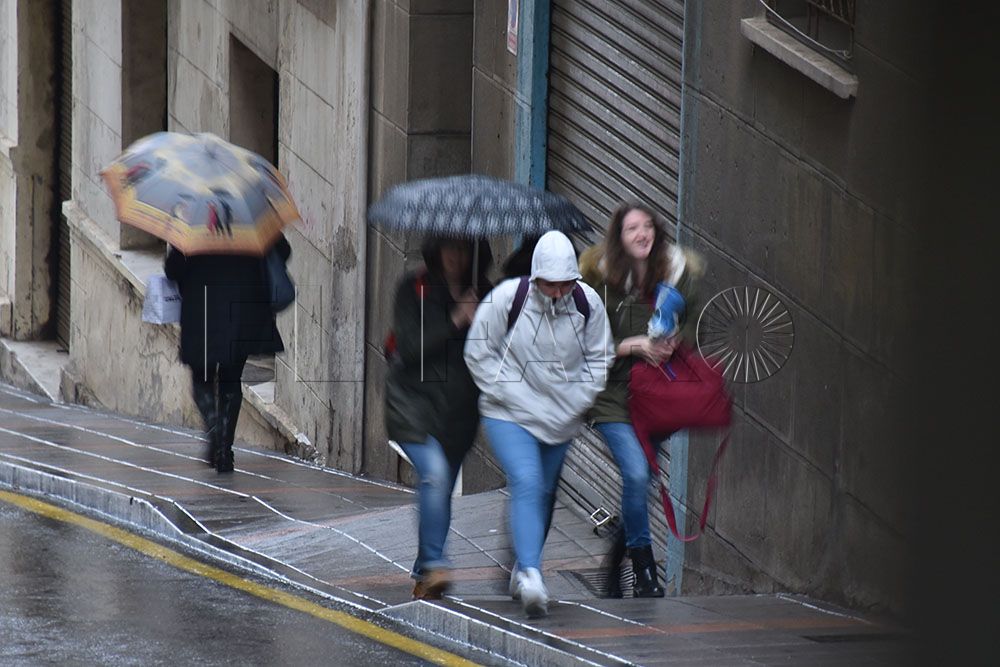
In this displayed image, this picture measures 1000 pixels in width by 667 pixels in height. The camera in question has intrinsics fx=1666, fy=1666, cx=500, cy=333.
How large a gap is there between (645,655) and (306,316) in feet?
23.8

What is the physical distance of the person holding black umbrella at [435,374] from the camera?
6.03m

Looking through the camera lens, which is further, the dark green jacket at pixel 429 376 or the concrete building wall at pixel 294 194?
the concrete building wall at pixel 294 194

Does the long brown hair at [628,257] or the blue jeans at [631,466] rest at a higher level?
the long brown hair at [628,257]

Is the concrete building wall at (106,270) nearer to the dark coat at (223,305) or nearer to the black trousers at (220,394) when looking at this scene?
the black trousers at (220,394)

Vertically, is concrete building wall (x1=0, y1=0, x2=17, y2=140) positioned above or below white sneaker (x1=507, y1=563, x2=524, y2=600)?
above

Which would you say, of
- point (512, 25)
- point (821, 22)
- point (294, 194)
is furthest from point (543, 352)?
point (294, 194)

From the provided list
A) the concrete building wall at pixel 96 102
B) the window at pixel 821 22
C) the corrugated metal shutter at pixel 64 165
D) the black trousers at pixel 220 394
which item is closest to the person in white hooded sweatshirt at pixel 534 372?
the window at pixel 821 22

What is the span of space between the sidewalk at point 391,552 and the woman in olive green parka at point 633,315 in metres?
0.32

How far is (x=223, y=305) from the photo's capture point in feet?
29.6

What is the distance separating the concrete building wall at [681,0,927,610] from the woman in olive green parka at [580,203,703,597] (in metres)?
0.50

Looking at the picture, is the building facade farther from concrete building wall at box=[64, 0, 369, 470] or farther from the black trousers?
the black trousers

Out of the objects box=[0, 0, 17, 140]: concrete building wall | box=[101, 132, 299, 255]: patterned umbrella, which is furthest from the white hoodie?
box=[0, 0, 17, 140]: concrete building wall

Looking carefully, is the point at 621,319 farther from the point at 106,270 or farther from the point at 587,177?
the point at 106,270

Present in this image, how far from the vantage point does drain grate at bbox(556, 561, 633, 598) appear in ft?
22.8
